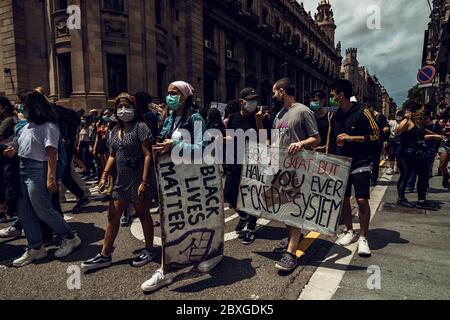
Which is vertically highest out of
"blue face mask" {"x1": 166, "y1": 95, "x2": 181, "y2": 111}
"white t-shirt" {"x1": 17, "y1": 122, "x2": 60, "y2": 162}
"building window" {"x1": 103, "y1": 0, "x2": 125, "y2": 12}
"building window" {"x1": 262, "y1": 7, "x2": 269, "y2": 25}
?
"building window" {"x1": 262, "y1": 7, "x2": 269, "y2": 25}

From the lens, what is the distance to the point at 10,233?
4254mm

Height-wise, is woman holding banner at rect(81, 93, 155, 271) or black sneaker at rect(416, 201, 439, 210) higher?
woman holding banner at rect(81, 93, 155, 271)

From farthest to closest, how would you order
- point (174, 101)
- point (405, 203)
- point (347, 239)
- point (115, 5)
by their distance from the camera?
1. point (115, 5)
2. point (405, 203)
3. point (347, 239)
4. point (174, 101)

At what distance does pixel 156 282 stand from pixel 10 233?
117 inches

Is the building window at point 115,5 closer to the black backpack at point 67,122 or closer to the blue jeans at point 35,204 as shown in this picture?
the black backpack at point 67,122

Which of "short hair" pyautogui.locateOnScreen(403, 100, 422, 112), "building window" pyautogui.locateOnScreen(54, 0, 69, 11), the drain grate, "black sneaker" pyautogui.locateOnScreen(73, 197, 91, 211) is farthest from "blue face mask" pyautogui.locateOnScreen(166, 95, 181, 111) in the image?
"building window" pyautogui.locateOnScreen(54, 0, 69, 11)

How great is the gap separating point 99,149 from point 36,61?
41.3 ft

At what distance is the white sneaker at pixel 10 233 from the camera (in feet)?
13.8

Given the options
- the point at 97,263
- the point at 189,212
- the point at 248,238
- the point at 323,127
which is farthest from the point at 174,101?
the point at 323,127

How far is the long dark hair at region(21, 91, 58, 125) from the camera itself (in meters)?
3.28

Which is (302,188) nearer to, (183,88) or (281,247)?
(281,247)

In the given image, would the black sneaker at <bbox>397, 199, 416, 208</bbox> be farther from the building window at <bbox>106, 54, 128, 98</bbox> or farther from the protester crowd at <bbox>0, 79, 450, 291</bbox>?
the building window at <bbox>106, 54, 128, 98</bbox>

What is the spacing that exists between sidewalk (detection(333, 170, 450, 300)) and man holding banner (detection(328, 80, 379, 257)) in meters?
0.33
